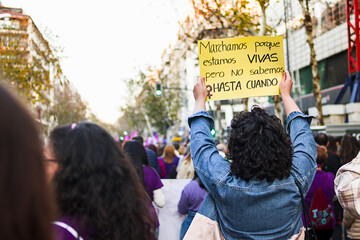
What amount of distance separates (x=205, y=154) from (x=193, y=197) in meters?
2.41

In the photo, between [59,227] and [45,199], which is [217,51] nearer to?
[59,227]

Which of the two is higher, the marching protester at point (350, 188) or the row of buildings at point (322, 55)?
the row of buildings at point (322, 55)

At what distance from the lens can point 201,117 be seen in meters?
2.66

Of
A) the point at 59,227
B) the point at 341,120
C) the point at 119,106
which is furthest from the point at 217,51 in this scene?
the point at 119,106

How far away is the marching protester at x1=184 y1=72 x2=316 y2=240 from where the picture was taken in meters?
2.32

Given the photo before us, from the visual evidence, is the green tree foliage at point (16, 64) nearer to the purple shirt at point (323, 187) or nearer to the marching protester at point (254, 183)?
the purple shirt at point (323, 187)

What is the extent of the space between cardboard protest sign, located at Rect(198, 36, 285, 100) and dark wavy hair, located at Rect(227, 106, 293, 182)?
1.01 metres

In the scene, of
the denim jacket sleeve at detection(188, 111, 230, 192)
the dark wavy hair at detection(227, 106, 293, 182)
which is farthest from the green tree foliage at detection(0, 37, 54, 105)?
the dark wavy hair at detection(227, 106, 293, 182)

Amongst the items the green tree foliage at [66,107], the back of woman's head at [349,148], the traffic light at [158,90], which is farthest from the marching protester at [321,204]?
the green tree foliage at [66,107]

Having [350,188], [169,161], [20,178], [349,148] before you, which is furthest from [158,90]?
[20,178]

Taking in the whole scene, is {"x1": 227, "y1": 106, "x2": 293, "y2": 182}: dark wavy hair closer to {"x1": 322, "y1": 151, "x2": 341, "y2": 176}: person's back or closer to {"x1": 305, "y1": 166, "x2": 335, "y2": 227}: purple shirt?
{"x1": 305, "y1": 166, "x2": 335, "y2": 227}: purple shirt

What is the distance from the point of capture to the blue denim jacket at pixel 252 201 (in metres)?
2.32

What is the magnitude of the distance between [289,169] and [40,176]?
1.62m

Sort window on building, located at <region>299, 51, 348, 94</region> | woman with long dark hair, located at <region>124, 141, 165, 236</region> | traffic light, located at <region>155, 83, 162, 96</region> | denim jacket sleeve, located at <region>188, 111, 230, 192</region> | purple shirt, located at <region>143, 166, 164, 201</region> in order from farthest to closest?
window on building, located at <region>299, 51, 348, 94</region> < traffic light, located at <region>155, 83, 162, 96</region> < purple shirt, located at <region>143, 166, 164, 201</region> < woman with long dark hair, located at <region>124, 141, 165, 236</region> < denim jacket sleeve, located at <region>188, 111, 230, 192</region>
